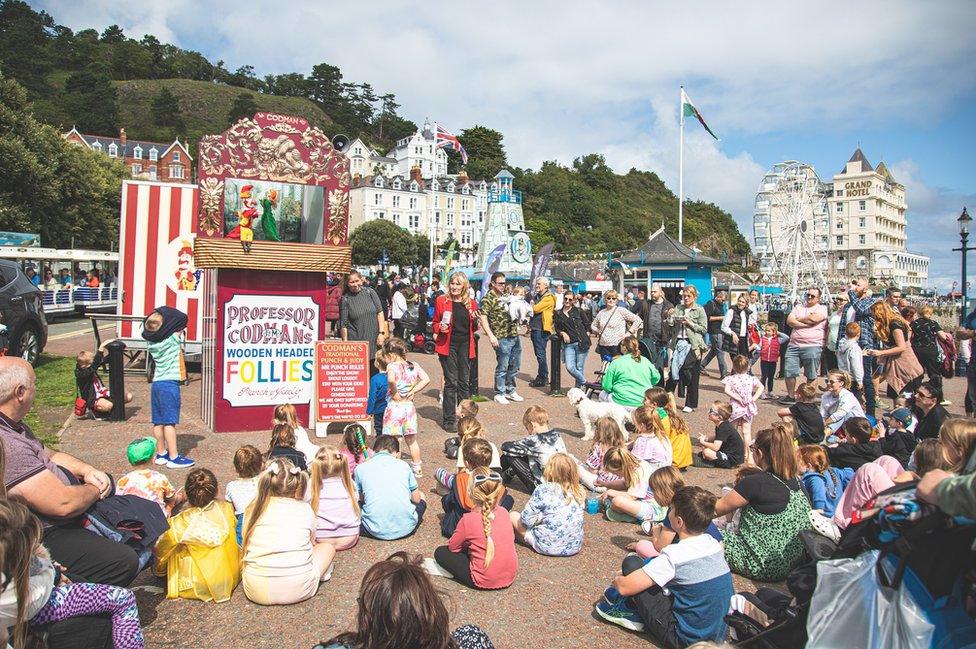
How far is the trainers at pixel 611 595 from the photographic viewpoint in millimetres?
4168

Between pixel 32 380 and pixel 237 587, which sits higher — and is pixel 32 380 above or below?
above

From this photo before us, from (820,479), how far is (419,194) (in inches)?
3724

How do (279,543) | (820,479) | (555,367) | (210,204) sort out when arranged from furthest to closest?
1. (555,367)
2. (210,204)
3. (820,479)
4. (279,543)

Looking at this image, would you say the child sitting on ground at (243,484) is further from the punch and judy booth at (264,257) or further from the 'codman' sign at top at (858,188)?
the 'codman' sign at top at (858,188)

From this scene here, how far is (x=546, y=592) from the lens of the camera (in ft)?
15.0

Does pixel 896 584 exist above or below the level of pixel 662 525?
above

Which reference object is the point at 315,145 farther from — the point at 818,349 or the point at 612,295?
the point at 818,349

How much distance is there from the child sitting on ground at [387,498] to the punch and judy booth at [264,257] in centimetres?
378

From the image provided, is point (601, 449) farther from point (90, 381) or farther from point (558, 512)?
point (90, 381)

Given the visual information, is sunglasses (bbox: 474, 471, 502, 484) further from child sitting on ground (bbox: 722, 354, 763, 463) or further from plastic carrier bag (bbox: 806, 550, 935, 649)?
child sitting on ground (bbox: 722, 354, 763, 463)

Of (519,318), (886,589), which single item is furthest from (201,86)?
(886,589)

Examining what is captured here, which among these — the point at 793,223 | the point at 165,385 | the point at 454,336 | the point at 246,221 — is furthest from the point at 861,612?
the point at 793,223

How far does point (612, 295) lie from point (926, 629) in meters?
8.42

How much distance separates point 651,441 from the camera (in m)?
6.67
